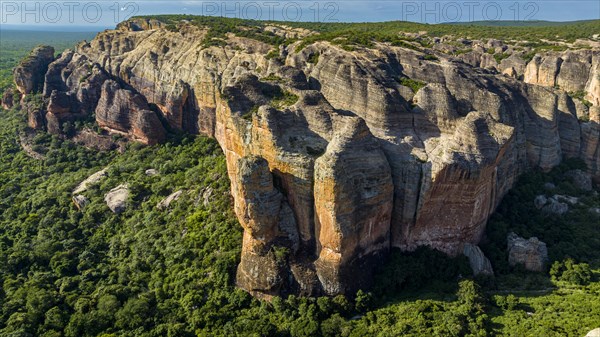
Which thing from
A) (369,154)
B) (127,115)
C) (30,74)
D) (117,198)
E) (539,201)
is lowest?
(117,198)

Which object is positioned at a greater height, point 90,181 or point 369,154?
point 369,154

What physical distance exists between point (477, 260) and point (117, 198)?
43.4m

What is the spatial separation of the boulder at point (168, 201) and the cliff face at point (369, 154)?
11.1m

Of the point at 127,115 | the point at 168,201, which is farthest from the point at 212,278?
the point at 127,115

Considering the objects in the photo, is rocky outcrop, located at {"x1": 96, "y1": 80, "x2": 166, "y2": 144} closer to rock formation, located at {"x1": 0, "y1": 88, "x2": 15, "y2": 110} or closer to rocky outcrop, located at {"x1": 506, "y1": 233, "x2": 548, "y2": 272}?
rock formation, located at {"x1": 0, "y1": 88, "x2": 15, "y2": 110}

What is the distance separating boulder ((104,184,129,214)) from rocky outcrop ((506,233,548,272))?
147 feet

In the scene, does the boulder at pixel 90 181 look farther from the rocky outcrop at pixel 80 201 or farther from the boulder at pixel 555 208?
the boulder at pixel 555 208

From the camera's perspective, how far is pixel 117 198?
55750 millimetres

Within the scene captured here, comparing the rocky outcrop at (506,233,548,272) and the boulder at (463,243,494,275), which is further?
the rocky outcrop at (506,233,548,272)

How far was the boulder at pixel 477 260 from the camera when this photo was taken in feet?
130

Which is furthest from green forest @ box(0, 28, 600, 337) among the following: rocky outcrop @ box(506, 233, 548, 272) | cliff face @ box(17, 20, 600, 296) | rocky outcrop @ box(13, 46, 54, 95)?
rocky outcrop @ box(13, 46, 54, 95)

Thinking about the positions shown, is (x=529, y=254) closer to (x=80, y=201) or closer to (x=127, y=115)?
(x=80, y=201)

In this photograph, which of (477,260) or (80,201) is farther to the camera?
(80,201)

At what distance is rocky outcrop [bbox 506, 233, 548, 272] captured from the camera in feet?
132
